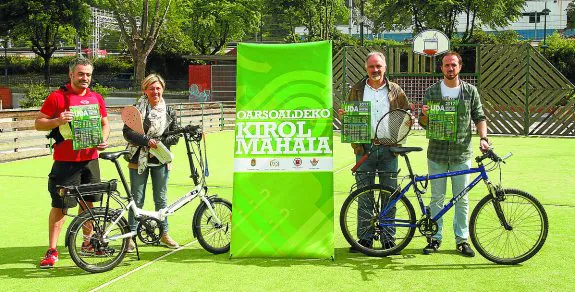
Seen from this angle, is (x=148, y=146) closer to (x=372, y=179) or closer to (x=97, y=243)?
(x=97, y=243)

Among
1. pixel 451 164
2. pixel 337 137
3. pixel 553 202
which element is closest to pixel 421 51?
pixel 337 137

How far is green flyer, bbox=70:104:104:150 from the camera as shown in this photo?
19.5 feet

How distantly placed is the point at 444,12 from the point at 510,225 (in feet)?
143

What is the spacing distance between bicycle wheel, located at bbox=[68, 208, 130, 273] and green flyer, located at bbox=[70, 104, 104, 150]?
565 mm

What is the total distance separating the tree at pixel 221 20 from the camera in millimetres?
61219

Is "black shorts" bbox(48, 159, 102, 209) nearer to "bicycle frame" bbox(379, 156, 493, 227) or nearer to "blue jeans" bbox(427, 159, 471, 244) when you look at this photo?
"bicycle frame" bbox(379, 156, 493, 227)

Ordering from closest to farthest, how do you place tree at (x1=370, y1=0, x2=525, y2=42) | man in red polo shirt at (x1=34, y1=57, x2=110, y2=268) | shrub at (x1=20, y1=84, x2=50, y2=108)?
man in red polo shirt at (x1=34, y1=57, x2=110, y2=268)
shrub at (x1=20, y1=84, x2=50, y2=108)
tree at (x1=370, y1=0, x2=525, y2=42)

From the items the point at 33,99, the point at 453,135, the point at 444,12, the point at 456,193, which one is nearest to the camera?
the point at 453,135

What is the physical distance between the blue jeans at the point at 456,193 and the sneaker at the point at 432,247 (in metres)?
0.04

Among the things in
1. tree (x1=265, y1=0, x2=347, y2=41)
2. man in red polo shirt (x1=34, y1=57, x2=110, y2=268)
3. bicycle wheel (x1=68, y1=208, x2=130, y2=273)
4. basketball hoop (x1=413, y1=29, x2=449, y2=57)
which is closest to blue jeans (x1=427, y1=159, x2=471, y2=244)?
bicycle wheel (x1=68, y1=208, x2=130, y2=273)

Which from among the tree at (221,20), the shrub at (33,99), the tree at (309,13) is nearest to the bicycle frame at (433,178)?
the shrub at (33,99)

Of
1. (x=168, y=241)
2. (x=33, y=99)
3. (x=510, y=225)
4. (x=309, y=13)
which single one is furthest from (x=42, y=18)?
(x=510, y=225)

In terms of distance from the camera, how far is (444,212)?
21.2 feet

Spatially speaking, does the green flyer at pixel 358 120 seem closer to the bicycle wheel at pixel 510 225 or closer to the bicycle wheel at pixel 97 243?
the bicycle wheel at pixel 510 225
